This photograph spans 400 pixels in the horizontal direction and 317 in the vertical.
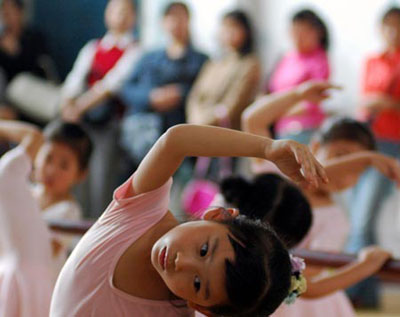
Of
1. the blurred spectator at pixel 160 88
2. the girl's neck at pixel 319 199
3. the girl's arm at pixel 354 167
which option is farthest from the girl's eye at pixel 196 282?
the blurred spectator at pixel 160 88

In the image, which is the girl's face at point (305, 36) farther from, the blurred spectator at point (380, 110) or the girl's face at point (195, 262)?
the girl's face at point (195, 262)

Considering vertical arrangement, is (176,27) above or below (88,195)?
above

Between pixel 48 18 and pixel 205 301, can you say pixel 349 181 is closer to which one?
pixel 205 301

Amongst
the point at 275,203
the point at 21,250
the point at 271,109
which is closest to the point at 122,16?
the point at 271,109

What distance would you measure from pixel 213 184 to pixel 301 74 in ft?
1.94

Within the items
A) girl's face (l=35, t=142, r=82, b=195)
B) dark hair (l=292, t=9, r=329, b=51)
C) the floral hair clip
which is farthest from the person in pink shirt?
the floral hair clip

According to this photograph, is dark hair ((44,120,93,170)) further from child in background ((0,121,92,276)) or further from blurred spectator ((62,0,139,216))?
blurred spectator ((62,0,139,216))

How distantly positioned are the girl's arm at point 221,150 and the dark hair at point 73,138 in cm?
120

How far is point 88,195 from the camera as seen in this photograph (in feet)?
13.1

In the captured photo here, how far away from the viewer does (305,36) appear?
3.61 meters

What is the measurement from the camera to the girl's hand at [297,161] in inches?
47.7

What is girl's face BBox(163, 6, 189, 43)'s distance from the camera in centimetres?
374

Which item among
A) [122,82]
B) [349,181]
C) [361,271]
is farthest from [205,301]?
[122,82]

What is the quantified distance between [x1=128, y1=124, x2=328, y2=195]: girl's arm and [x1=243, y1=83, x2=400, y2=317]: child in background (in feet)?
1.33
